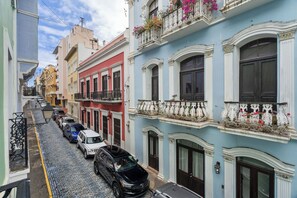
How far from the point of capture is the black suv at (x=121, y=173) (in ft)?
24.7

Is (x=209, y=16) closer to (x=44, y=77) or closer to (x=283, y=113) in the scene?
(x=283, y=113)

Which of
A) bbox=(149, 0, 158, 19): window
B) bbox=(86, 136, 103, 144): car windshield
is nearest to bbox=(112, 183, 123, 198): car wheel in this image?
bbox=(86, 136, 103, 144): car windshield

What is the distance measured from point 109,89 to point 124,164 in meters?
8.43

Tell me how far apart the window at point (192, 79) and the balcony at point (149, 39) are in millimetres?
1927

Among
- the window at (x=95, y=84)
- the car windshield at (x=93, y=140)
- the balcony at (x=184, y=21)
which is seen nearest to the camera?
the balcony at (x=184, y=21)

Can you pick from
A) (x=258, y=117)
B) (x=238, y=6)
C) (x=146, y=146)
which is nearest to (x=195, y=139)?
(x=258, y=117)

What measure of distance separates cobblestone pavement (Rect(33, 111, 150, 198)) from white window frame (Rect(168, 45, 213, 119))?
5320mm

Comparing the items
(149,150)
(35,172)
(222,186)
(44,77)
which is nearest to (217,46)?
(222,186)

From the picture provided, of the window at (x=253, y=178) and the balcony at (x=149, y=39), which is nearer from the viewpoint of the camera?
the window at (x=253, y=178)

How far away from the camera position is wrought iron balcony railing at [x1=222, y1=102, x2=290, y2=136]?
4414 mm

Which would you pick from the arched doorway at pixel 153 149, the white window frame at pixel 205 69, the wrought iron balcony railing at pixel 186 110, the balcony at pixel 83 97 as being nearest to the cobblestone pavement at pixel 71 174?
the arched doorway at pixel 153 149

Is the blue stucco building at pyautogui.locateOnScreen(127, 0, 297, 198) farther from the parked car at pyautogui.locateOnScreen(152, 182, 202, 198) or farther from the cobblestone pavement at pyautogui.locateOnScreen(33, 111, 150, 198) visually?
the cobblestone pavement at pyautogui.locateOnScreen(33, 111, 150, 198)

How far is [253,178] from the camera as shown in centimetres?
554

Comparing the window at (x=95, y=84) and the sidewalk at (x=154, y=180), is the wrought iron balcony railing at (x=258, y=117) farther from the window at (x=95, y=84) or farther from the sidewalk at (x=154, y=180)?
the window at (x=95, y=84)
